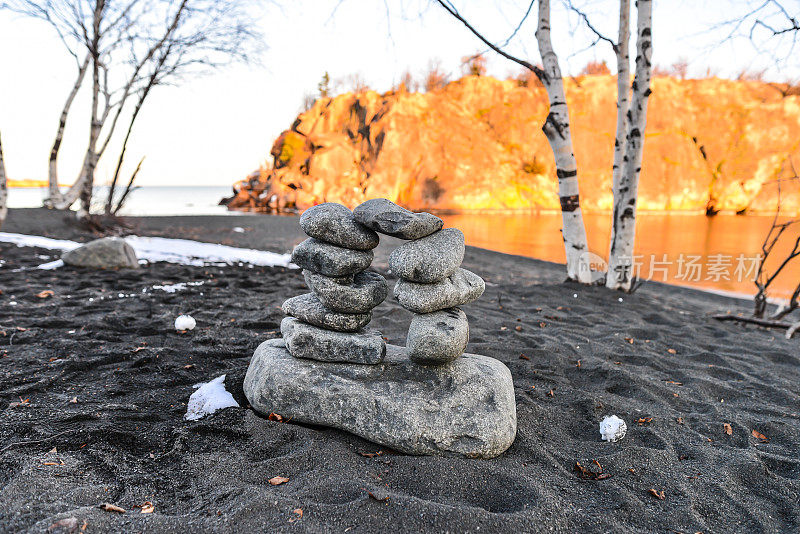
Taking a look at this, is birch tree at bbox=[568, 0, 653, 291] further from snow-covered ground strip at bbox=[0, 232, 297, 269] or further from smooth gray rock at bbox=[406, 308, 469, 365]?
snow-covered ground strip at bbox=[0, 232, 297, 269]

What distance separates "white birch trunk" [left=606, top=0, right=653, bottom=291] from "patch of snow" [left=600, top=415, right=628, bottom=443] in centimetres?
378

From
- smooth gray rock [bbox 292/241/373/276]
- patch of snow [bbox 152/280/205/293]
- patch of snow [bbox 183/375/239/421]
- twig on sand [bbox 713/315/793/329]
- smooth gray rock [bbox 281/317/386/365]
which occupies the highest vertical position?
smooth gray rock [bbox 292/241/373/276]

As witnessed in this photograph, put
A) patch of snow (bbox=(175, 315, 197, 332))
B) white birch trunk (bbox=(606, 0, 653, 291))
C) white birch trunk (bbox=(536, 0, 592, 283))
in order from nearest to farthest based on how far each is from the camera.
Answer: patch of snow (bbox=(175, 315, 197, 332)), white birch trunk (bbox=(606, 0, 653, 291)), white birch trunk (bbox=(536, 0, 592, 283))

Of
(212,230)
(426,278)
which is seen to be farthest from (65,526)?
(212,230)

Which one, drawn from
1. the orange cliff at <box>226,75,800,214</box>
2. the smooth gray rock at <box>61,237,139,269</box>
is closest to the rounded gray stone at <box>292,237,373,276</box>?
the smooth gray rock at <box>61,237,139,269</box>

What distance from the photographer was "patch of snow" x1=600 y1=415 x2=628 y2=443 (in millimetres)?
2436

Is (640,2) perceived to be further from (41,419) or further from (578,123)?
(578,123)

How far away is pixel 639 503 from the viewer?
190cm

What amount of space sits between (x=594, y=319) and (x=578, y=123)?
2850cm

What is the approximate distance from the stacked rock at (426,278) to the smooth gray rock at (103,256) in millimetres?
5088

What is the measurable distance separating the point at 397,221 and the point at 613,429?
1.65m

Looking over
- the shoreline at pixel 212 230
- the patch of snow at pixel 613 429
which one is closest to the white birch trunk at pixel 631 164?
the shoreline at pixel 212 230

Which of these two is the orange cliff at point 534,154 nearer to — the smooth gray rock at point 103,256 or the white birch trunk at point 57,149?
the white birch trunk at point 57,149

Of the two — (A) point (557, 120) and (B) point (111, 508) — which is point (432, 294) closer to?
(B) point (111, 508)
